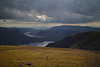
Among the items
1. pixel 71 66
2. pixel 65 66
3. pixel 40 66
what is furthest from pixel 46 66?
pixel 71 66

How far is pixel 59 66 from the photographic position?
24438 millimetres

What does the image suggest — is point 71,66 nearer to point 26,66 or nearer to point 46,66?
point 46,66

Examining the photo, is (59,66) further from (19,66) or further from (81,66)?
(19,66)

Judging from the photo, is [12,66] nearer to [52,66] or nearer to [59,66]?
[52,66]

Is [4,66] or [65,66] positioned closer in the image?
[4,66]

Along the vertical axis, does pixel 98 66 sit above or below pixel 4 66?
below

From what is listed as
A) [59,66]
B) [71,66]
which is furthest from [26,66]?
[71,66]

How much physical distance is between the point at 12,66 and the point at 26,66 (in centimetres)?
356

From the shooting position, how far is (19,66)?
23.3 meters

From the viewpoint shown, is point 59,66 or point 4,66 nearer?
point 4,66

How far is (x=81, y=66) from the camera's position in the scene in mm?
25000

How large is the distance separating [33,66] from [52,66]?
5008 mm


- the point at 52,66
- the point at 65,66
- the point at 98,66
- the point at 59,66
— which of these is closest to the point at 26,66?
the point at 52,66

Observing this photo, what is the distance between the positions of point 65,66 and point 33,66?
8.57m
